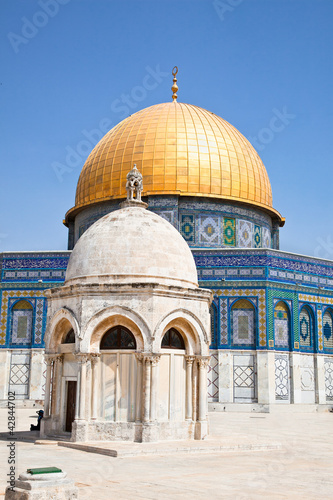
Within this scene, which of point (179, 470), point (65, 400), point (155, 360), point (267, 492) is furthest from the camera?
point (65, 400)

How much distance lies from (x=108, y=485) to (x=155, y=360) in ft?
12.9

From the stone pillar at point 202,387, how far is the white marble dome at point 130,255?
1468mm

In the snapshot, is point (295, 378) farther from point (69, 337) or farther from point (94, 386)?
point (94, 386)

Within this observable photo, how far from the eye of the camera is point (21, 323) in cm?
2281

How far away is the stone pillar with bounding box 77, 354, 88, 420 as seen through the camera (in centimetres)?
1073

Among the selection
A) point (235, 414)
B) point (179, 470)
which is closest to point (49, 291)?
point (179, 470)

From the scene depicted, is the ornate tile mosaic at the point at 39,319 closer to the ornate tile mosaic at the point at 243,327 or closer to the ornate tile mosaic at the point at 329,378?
the ornate tile mosaic at the point at 243,327

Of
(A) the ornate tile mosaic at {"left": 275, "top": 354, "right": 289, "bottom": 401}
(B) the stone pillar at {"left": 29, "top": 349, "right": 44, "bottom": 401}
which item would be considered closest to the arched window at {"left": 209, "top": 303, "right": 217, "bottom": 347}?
(A) the ornate tile mosaic at {"left": 275, "top": 354, "right": 289, "bottom": 401}

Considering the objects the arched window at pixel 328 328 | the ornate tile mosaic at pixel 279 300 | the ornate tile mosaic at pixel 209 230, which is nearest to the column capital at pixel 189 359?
the ornate tile mosaic at pixel 279 300

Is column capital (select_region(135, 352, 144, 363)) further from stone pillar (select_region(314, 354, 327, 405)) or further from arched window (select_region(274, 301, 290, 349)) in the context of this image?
stone pillar (select_region(314, 354, 327, 405))

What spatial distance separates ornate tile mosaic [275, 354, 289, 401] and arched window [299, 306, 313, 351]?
3.37ft

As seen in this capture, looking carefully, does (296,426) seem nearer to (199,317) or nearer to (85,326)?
(199,317)

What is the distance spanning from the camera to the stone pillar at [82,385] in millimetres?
10727

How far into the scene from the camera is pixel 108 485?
6996 millimetres
